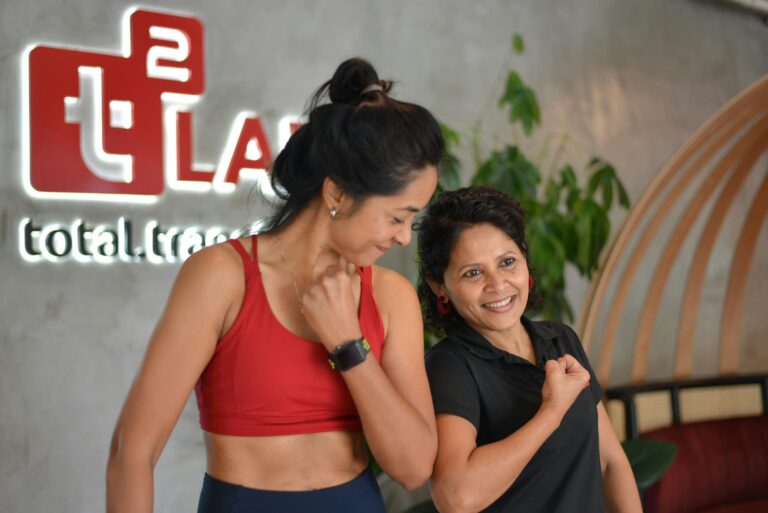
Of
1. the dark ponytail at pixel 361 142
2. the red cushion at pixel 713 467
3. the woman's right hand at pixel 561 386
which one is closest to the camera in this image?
the dark ponytail at pixel 361 142

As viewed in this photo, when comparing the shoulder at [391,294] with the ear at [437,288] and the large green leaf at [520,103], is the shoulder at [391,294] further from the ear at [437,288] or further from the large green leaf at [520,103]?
the large green leaf at [520,103]

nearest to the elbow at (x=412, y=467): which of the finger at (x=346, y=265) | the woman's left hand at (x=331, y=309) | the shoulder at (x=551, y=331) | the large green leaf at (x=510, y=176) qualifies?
the woman's left hand at (x=331, y=309)

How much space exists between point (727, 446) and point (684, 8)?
277 centimetres

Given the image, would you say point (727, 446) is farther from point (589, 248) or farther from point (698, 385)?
point (589, 248)

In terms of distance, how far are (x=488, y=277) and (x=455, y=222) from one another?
0.45 ft

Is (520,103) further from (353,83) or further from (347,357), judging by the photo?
(347,357)

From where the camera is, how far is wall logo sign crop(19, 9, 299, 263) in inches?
122

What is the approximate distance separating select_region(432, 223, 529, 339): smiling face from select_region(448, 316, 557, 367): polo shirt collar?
1.5 inches

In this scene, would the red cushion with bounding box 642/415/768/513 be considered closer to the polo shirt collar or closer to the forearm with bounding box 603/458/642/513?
the forearm with bounding box 603/458/642/513

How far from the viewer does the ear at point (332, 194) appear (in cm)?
143

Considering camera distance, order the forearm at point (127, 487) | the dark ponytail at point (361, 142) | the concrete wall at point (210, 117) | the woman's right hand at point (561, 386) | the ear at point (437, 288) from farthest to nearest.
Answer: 1. the concrete wall at point (210, 117)
2. the ear at point (437, 288)
3. the woman's right hand at point (561, 386)
4. the dark ponytail at point (361, 142)
5. the forearm at point (127, 487)

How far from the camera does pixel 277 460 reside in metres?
1.41

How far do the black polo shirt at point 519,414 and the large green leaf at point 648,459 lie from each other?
5.31ft

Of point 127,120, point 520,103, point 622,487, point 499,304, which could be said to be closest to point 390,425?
point 499,304
